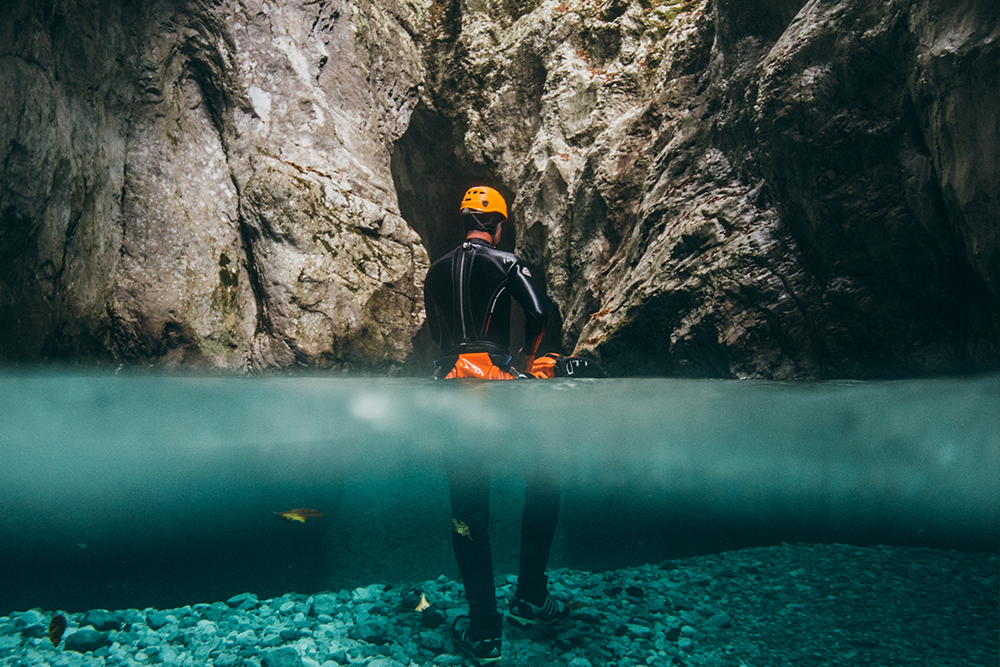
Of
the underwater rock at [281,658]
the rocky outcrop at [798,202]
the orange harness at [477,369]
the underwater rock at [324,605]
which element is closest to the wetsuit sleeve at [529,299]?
the orange harness at [477,369]

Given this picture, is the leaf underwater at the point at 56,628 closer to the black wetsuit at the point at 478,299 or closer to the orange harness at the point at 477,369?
the orange harness at the point at 477,369

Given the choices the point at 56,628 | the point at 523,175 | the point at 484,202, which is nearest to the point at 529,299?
the point at 484,202

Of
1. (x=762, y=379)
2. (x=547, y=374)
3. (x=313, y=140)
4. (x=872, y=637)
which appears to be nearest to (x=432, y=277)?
(x=547, y=374)

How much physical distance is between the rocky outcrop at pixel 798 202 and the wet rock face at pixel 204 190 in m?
3.57

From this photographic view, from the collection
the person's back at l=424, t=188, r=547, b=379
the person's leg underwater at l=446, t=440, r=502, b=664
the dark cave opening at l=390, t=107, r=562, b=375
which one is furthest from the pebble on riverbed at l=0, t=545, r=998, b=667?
the dark cave opening at l=390, t=107, r=562, b=375

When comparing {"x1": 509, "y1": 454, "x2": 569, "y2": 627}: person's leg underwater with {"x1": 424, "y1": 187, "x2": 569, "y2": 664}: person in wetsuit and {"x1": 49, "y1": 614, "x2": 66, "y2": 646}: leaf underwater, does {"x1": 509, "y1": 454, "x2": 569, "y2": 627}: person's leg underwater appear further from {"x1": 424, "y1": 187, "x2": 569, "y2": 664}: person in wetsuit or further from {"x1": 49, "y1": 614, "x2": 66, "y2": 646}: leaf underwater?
{"x1": 49, "y1": 614, "x2": 66, "y2": 646}: leaf underwater

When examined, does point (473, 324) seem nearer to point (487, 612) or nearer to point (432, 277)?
point (432, 277)

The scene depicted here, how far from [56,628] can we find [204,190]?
240 inches

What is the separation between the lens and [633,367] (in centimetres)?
621

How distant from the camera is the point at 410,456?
29.3 ft

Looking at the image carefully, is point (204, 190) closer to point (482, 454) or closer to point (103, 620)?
point (103, 620)

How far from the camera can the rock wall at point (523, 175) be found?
4004mm

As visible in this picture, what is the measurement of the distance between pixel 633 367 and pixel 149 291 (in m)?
6.52

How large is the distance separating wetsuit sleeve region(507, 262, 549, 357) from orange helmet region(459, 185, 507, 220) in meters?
0.65
